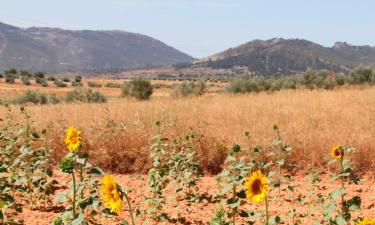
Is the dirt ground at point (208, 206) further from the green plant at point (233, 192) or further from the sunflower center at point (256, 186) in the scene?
the sunflower center at point (256, 186)

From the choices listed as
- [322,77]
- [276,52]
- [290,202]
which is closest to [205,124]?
[290,202]

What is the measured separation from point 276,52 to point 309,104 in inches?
6502

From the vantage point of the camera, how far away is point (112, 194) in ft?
8.40

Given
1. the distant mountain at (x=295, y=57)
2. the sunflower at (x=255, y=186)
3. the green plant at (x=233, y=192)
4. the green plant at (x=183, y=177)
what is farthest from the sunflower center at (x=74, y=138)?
the distant mountain at (x=295, y=57)

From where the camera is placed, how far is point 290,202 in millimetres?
5219

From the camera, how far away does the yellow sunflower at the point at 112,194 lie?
8.11 ft

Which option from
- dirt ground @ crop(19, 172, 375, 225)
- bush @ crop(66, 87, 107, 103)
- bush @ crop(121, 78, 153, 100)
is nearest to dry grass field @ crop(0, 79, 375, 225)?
dirt ground @ crop(19, 172, 375, 225)

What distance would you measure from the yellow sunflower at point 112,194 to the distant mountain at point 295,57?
139 meters

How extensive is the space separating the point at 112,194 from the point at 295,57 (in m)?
163

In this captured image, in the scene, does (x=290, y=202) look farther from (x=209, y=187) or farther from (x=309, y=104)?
(x=309, y=104)

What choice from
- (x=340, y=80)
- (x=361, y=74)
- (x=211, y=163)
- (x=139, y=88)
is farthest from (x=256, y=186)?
(x=139, y=88)

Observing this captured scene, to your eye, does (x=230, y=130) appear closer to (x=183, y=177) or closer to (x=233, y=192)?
(x=183, y=177)

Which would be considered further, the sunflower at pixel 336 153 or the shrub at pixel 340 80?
the shrub at pixel 340 80

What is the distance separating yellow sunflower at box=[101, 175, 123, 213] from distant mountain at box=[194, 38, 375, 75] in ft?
456
